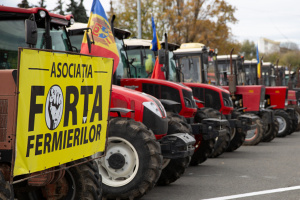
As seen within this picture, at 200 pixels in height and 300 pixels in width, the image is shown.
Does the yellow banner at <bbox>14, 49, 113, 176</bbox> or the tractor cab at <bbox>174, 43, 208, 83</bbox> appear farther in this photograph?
the tractor cab at <bbox>174, 43, 208, 83</bbox>

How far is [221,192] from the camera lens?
9.16m

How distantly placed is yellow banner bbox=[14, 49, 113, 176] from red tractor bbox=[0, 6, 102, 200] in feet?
0.28

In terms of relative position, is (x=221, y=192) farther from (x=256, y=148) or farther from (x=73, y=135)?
(x=256, y=148)

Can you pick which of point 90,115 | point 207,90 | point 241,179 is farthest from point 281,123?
point 90,115

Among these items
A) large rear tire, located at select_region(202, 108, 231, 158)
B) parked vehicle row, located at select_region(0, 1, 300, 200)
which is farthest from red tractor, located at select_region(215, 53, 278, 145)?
large rear tire, located at select_region(202, 108, 231, 158)

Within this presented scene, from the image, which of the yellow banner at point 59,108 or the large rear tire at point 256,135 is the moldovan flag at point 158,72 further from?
the yellow banner at point 59,108

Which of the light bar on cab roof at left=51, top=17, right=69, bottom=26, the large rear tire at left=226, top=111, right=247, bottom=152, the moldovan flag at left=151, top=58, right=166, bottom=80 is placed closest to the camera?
the light bar on cab roof at left=51, top=17, right=69, bottom=26

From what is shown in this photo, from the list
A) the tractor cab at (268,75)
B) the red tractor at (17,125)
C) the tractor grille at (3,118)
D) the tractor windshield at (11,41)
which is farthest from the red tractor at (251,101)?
the tractor grille at (3,118)

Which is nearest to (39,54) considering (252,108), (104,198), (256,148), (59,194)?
(59,194)

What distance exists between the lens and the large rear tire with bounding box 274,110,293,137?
21359mm

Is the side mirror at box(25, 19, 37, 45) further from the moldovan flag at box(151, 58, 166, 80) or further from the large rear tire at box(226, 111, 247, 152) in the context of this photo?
Result: the large rear tire at box(226, 111, 247, 152)

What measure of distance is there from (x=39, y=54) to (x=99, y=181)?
1849 millimetres

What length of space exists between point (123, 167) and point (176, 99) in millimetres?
3578

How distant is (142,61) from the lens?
1261 cm
